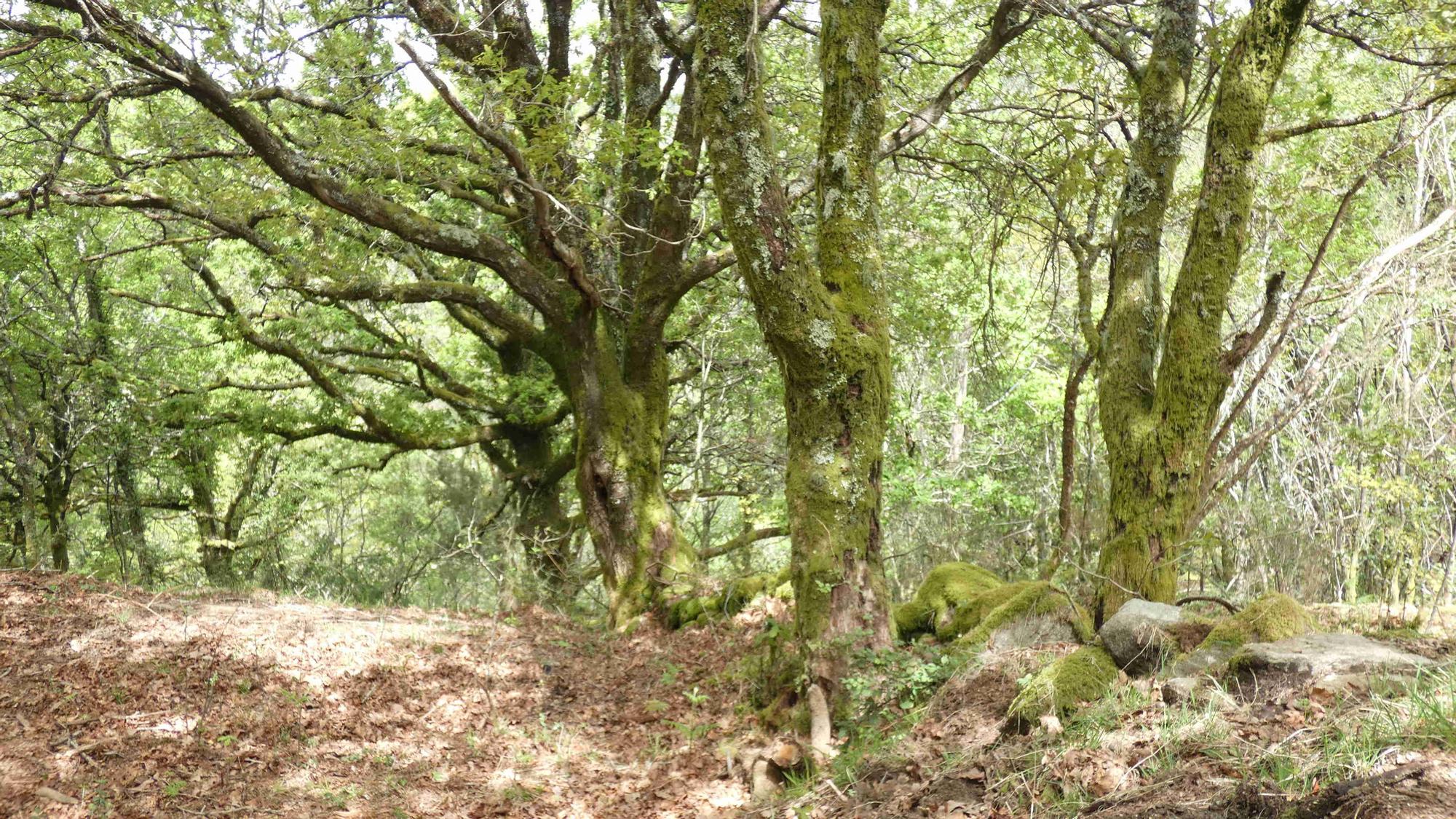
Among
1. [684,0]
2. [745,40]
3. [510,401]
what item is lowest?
[510,401]

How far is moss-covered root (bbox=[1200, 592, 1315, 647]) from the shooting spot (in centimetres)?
441

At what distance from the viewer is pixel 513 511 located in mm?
13664

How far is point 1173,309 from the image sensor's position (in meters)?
5.30

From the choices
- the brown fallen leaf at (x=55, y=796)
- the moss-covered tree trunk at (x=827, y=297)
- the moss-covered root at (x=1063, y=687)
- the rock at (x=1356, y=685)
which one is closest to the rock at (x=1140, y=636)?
the moss-covered root at (x=1063, y=687)

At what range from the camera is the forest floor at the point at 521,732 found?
130 inches

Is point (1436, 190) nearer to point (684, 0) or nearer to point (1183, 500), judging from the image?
point (1183, 500)

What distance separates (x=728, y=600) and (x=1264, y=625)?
4810 millimetres

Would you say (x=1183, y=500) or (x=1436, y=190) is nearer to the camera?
(x=1183, y=500)

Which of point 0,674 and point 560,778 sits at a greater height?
point 0,674

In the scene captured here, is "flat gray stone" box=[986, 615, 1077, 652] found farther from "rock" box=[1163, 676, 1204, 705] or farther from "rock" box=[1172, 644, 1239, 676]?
"rock" box=[1163, 676, 1204, 705]

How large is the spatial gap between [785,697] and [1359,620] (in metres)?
3.30

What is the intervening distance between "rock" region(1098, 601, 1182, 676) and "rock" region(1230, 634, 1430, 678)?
451 mm

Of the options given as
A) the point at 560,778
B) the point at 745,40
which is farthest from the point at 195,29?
the point at 560,778

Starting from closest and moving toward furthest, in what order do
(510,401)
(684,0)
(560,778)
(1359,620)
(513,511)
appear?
(1359,620)
(560,778)
(684,0)
(510,401)
(513,511)
